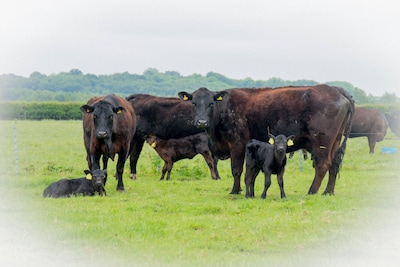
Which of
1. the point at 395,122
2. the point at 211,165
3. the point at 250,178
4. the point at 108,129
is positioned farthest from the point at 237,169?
the point at 395,122

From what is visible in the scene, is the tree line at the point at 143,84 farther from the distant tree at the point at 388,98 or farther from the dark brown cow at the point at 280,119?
the dark brown cow at the point at 280,119

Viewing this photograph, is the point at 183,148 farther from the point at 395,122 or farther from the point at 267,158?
the point at 395,122

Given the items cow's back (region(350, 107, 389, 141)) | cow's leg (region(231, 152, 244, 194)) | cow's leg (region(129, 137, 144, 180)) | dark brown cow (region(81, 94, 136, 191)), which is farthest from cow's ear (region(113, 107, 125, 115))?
cow's back (region(350, 107, 389, 141))

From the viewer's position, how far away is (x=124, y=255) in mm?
7969

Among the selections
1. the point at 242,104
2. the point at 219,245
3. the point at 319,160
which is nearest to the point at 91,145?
the point at 242,104

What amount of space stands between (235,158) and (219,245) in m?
5.25

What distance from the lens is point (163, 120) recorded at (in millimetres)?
18109

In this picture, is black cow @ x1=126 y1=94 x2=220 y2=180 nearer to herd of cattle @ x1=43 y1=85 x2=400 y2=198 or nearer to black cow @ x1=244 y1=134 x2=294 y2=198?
herd of cattle @ x1=43 y1=85 x2=400 y2=198

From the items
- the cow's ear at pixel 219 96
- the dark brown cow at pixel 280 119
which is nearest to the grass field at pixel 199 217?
the dark brown cow at pixel 280 119

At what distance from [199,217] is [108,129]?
12.9 feet

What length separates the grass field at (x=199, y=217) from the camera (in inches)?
321

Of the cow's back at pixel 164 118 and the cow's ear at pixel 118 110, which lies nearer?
the cow's ear at pixel 118 110

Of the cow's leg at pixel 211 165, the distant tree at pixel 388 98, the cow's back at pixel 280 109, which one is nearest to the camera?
the cow's back at pixel 280 109

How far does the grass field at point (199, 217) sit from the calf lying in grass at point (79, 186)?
0.33m
